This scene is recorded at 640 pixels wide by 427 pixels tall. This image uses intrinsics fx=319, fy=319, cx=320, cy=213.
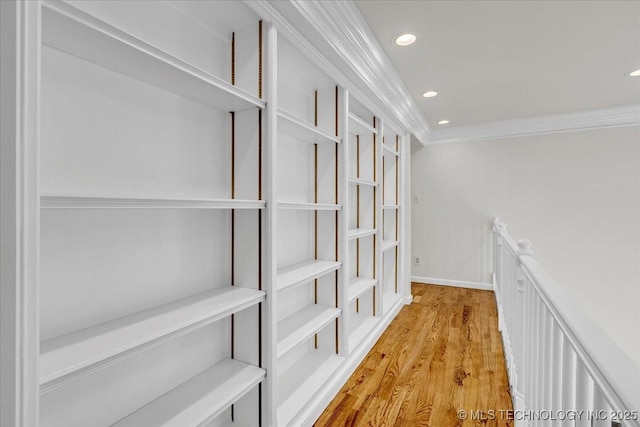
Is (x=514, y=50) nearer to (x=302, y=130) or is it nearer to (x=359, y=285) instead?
(x=302, y=130)

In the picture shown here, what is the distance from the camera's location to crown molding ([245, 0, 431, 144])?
4.69ft

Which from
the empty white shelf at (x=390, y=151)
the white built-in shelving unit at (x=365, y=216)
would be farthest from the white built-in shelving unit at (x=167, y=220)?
the empty white shelf at (x=390, y=151)

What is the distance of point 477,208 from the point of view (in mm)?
4504

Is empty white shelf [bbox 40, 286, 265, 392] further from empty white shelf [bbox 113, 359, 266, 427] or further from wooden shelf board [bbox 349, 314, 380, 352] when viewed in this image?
wooden shelf board [bbox 349, 314, 380, 352]

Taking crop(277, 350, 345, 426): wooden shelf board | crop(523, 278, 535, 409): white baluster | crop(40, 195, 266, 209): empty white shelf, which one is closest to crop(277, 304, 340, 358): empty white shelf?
crop(277, 350, 345, 426): wooden shelf board

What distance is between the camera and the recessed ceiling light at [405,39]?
205cm

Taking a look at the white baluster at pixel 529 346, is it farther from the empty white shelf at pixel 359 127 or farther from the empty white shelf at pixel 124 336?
the empty white shelf at pixel 359 127

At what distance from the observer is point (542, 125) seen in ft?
13.3

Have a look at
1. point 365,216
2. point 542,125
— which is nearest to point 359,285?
point 365,216

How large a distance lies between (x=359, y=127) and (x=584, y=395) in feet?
7.50

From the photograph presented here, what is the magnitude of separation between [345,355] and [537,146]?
3807mm

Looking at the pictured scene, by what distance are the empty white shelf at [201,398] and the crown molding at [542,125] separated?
4270 millimetres

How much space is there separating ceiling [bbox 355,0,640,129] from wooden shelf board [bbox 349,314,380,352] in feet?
7.01

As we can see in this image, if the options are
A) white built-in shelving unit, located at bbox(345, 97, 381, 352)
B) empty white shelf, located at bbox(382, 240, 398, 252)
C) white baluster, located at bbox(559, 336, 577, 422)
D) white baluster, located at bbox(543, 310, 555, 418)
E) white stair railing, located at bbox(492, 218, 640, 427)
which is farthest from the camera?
empty white shelf, located at bbox(382, 240, 398, 252)
